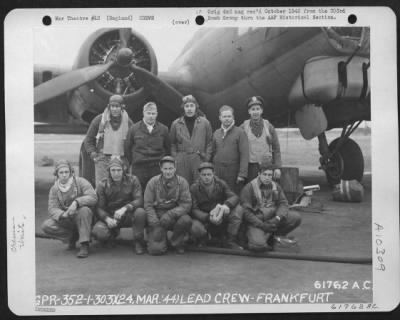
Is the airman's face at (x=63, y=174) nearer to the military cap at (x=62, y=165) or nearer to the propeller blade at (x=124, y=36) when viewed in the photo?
the military cap at (x=62, y=165)

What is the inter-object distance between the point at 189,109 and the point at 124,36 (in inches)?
18.3

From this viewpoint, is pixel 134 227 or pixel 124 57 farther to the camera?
pixel 124 57

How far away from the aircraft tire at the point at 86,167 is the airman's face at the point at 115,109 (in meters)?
0.23

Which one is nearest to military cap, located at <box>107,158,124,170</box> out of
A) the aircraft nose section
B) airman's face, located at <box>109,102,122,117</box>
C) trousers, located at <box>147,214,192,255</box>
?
airman's face, located at <box>109,102,122,117</box>

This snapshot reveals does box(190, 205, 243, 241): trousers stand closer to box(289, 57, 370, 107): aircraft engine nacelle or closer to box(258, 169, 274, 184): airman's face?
box(258, 169, 274, 184): airman's face

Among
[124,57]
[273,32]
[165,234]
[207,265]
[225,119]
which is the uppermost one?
[273,32]

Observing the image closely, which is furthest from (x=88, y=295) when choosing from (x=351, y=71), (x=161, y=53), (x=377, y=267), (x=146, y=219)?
(x=351, y=71)

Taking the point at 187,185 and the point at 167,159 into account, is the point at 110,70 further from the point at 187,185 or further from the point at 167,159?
the point at 187,185

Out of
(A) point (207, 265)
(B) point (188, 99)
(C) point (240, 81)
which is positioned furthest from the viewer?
(C) point (240, 81)

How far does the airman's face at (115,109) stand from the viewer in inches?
87.3

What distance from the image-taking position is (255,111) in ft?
7.31

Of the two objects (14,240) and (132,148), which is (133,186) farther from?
(14,240)

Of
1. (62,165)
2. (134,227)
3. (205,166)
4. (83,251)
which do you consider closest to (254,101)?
(205,166)

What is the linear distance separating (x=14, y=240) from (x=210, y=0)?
144cm
